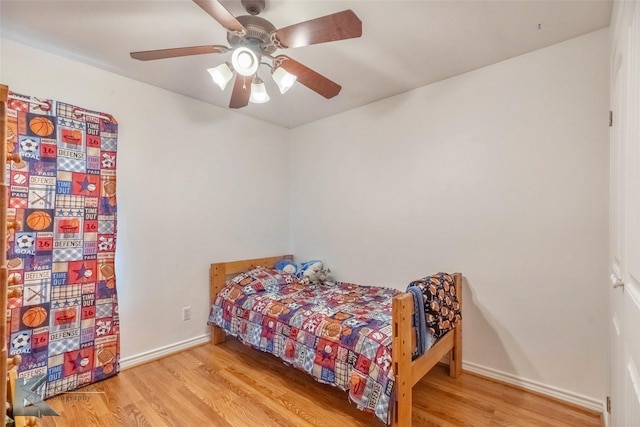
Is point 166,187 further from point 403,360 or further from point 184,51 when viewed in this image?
point 403,360

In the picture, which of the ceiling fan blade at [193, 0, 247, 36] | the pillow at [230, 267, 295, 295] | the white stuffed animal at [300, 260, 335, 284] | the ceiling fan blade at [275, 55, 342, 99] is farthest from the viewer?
the white stuffed animal at [300, 260, 335, 284]

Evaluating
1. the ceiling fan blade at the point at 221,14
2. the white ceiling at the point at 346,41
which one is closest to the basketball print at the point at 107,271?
the white ceiling at the point at 346,41

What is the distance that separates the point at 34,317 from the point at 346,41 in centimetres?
277

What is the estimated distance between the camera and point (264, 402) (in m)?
2.00

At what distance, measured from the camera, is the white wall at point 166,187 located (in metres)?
2.27

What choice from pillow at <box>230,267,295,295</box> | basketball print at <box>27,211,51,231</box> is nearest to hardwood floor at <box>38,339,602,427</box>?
pillow at <box>230,267,295,295</box>

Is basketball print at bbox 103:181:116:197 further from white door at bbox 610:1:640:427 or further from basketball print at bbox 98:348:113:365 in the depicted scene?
white door at bbox 610:1:640:427

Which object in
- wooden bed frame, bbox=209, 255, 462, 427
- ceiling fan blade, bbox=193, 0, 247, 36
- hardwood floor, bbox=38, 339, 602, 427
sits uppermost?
ceiling fan blade, bbox=193, 0, 247, 36

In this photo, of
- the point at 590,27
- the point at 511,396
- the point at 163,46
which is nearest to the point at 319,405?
the point at 511,396

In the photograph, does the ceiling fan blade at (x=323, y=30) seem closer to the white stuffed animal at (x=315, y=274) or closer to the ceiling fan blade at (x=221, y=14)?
the ceiling fan blade at (x=221, y=14)

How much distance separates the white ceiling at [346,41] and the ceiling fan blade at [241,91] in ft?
1.19

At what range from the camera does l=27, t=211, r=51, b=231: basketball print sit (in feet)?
6.49

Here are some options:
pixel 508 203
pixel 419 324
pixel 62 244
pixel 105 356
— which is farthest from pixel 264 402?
pixel 508 203

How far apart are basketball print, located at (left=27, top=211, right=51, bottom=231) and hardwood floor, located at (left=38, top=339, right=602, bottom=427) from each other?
116cm
